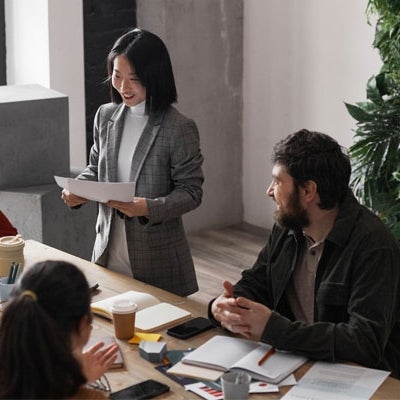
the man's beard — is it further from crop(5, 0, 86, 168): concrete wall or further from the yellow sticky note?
crop(5, 0, 86, 168): concrete wall

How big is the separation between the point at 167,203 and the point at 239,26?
2.95 metres

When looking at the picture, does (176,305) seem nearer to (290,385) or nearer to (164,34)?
(290,385)

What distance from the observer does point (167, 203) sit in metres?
3.41

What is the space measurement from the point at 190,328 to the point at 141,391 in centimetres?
43

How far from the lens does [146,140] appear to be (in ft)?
11.5

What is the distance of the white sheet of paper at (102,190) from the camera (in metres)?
3.28

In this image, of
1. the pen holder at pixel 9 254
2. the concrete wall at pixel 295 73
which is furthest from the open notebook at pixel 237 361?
the concrete wall at pixel 295 73

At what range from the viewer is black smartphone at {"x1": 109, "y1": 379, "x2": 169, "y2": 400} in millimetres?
2455

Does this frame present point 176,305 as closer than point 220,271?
Yes

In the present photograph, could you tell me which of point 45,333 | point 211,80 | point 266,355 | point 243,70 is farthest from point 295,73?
point 45,333

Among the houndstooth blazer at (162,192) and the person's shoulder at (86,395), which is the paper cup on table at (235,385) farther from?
the houndstooth blazer at (162,192)

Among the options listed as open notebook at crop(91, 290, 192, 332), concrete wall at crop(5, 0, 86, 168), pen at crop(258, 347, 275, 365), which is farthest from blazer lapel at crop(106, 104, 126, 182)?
concrete wall at crop(5, 0, 86, 168)

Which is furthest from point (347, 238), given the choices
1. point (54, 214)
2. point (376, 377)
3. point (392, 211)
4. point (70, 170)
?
point (70, 170)

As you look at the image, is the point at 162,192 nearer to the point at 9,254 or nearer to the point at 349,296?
the point at 9,254
